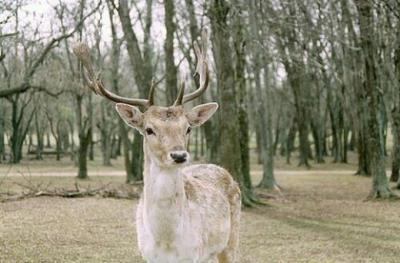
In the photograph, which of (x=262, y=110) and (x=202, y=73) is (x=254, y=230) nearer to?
(x=202, y=73)

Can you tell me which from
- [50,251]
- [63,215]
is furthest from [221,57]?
[50,251]

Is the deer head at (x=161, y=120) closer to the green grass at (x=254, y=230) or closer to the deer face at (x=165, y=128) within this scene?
the deer face at (x=165, y=128)

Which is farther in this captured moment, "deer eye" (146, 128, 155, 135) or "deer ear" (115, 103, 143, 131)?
"deer ear" (115, 103, 143, 131)

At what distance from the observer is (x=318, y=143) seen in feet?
133

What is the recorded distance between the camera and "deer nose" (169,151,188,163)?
5406 mm

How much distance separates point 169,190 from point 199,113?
0.95 m

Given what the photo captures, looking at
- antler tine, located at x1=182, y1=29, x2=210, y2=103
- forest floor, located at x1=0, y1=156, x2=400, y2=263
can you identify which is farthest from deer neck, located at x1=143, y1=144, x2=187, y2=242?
forest floor, located at x1=0, y1=156, x2=400, y2=263

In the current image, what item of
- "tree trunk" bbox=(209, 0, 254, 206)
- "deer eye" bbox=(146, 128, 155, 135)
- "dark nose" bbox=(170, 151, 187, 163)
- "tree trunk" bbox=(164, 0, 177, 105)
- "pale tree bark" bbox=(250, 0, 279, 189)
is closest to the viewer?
"dark nose" bbox=(170, 151, 187, 163)

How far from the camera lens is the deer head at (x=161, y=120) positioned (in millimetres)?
5591

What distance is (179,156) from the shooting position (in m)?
5.40

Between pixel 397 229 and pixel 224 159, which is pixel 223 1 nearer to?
pixel 224 159

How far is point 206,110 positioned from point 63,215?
8813 mm

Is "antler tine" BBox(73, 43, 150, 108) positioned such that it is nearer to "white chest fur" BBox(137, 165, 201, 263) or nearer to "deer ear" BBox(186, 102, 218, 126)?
"deer ear" BBox(186, 102, 218, 126)

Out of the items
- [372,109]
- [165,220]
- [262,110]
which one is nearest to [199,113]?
[165,220]
